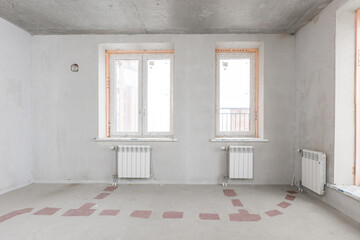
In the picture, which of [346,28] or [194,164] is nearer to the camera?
[346,28]

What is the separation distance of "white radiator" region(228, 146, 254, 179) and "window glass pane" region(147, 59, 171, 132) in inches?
49.0

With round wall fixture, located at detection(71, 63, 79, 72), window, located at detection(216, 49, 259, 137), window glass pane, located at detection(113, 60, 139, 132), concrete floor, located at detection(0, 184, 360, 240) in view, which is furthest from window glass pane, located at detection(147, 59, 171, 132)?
round wall fixture, located at detection(71, 63, 79, 72)

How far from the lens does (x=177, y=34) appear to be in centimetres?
341

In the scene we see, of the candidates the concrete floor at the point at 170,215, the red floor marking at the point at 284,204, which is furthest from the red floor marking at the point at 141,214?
the red floor marking at the point at 284,204

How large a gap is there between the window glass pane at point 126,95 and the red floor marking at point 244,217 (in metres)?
2.22

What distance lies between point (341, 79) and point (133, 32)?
3095 millimetres

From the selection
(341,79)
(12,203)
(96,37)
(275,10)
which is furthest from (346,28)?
(12,203)

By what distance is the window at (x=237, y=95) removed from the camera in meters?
3.60

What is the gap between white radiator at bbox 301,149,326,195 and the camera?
2.55m

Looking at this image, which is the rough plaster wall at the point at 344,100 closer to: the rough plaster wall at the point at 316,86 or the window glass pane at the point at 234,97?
the rough plaster wall at the point at 316,86

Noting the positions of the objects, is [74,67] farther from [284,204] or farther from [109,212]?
[284,204]

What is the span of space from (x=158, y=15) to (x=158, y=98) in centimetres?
137

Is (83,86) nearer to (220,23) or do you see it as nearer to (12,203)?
(12,203)

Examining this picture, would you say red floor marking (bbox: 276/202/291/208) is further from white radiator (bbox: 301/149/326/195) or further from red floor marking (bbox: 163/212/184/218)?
red floor marking (bbox: 163/212/184/218)
